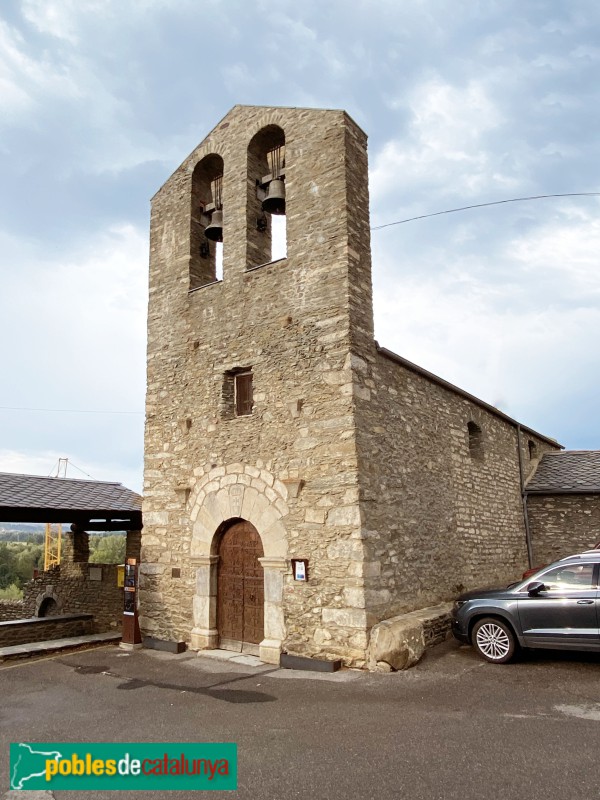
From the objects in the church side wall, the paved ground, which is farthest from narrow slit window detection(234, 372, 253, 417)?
the paved ground

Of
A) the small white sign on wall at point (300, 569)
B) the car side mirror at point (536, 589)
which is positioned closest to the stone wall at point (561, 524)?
the car side mirror at point (536, 589)

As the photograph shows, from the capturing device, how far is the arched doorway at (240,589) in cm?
831

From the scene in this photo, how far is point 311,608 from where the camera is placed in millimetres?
7543

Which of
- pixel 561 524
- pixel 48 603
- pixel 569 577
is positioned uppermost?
pixel 561 524

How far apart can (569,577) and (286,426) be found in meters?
4.11

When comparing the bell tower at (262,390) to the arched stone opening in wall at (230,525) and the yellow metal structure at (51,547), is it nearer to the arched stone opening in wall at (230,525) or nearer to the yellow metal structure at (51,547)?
the arched stone opening in wall at (230,525)

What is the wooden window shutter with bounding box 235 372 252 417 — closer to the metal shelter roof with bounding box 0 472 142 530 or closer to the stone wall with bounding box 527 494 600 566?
the metal shelter roof with bounding box 0 472 142 530

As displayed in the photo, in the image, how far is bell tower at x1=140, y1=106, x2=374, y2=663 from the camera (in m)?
7.65

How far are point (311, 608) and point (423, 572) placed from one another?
2122mm

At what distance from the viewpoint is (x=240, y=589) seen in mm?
8523

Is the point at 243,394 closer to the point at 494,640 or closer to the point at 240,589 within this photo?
the point at 240,589

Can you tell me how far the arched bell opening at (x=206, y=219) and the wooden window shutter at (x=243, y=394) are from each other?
2.16 meters

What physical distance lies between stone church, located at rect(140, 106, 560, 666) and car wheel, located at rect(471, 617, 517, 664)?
44.4 inches

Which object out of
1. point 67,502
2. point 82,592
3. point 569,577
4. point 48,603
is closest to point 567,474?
point 569,577
